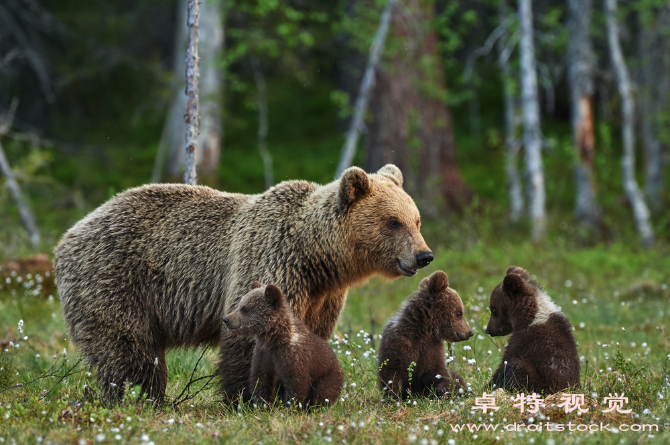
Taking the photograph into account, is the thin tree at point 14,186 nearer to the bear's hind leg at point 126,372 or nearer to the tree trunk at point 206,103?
the tree trunk at point 206,103

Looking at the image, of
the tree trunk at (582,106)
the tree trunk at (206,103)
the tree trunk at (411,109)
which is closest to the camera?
the tree trunk at (411,109)

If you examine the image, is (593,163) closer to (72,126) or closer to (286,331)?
(286,331)

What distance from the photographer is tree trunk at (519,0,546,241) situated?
14867 millimetres

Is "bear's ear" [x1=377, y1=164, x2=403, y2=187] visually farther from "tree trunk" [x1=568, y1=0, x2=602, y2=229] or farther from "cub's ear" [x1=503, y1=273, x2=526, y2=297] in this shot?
"tree trunk" [x1=568, y1=0, x2=602, y2=229]

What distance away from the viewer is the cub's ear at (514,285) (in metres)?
5.70

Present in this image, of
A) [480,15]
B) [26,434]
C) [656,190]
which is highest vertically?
[480,15]

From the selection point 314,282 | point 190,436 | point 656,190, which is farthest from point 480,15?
point 190,436

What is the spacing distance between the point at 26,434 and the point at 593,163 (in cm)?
1516

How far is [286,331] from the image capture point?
5.25 m

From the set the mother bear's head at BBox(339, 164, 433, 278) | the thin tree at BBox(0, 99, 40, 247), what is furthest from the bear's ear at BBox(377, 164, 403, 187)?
the thin tree at BBox(0, 99, 40, 247)

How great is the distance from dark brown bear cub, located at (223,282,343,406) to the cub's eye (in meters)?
1.10

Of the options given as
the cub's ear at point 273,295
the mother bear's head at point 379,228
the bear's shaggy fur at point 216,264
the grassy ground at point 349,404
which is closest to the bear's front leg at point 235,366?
the bear's shaggy fur at point 216,264

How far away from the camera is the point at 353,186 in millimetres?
5836

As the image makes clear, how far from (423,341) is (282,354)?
120 centimetres
